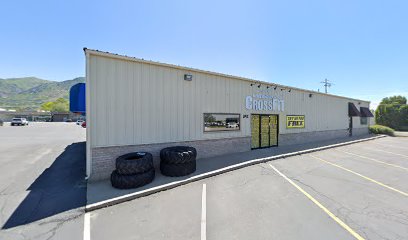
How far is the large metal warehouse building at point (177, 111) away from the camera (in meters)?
6.31

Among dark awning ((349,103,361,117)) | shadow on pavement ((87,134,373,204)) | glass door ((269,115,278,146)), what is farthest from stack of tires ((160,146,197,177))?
dark awning ((349,103,361,117))

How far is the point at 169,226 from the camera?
371 cm

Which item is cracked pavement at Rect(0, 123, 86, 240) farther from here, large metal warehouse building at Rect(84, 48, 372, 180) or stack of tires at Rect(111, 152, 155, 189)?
large metal warehouse building at Rect(84, 48, 372, 180)

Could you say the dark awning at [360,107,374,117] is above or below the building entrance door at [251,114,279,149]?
above

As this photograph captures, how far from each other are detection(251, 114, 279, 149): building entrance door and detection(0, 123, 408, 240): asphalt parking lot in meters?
4.07

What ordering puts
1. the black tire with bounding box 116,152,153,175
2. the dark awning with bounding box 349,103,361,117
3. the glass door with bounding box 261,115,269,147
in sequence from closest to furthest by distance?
1. the black tire with bounding box 116,152,153,175
2. the glass door with bounding box 261,115,269,147
3. the dark awning with bounding box 349,103,361,117

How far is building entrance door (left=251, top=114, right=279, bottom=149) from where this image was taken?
1107 centimetres

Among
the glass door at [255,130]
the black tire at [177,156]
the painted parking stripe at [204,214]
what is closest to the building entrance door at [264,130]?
the glass door at [255,130]

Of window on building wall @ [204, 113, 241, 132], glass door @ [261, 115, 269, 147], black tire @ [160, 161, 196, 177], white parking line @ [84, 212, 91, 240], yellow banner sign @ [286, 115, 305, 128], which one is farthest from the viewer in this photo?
yellow banner sign @ [286, 115, 305, 128]

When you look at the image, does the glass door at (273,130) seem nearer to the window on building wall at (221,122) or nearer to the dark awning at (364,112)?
the window on building wall at (221,122)

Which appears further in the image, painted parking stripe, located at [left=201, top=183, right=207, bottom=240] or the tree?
the tree

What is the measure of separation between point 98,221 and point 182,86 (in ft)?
19.6

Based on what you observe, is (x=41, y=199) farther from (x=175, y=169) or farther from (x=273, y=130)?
(x=273, y=130)

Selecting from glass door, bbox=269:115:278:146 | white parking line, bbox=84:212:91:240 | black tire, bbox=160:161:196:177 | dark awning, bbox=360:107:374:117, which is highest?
dark awning, bbox=360:107:374:117
